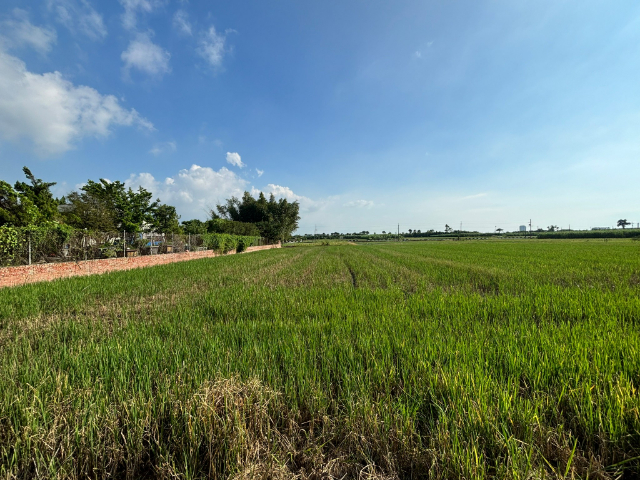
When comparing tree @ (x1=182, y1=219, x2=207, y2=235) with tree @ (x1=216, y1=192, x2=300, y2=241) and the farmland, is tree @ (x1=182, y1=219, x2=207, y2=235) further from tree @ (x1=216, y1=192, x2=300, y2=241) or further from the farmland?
the farmland

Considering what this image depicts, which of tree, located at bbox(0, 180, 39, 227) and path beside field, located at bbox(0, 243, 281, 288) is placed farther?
tree, located at bbox(0, 180, 39, 227)

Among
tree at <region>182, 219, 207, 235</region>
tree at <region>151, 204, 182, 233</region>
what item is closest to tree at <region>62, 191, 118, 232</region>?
tree at <region>151, 204, 182, 233</region>

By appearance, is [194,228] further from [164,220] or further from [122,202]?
[122,202]

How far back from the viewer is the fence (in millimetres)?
8320

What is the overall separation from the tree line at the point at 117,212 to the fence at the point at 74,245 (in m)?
0.91

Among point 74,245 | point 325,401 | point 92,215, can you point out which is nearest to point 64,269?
point 74,245

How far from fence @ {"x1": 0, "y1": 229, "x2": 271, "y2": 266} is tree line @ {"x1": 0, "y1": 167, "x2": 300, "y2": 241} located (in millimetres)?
912

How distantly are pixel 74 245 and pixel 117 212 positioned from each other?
18.9 meters

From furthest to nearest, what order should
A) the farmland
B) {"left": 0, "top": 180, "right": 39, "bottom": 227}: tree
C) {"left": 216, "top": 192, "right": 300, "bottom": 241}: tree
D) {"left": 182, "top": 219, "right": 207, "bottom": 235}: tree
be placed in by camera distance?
{"left": 216, "top": 192, "right": 300, "bottom": 241}: tree, {"left": 182, "top": 219, "right": 207, "bottom": 235}: tree, {"left": 0, "top": 180, "right": 39, "bottom": 227}: tree, the farmland

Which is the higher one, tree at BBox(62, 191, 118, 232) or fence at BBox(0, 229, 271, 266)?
tree at BBox(62, 191, 118, 232)

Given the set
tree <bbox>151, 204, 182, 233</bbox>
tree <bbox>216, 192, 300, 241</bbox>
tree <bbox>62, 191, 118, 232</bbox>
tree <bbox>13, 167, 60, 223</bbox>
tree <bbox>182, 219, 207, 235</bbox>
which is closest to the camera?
tree <bbox>13, 167, 60, 223</bbox>

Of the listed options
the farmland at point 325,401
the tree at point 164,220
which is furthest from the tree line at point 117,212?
the farmland at point 325,401

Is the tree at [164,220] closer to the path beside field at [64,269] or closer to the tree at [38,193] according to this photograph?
the tree at [38,193]

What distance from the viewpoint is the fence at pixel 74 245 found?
832 centimetres
